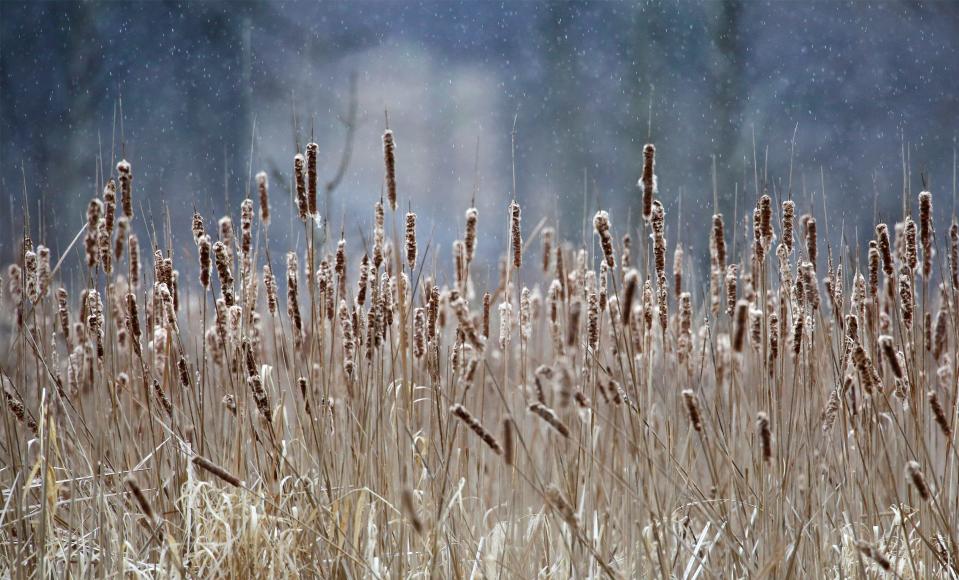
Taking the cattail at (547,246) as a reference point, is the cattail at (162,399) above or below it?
below

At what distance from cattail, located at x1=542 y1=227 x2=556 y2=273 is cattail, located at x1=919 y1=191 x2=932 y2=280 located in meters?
0.59

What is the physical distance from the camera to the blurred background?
5.95 meters

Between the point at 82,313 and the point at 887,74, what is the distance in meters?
6.76

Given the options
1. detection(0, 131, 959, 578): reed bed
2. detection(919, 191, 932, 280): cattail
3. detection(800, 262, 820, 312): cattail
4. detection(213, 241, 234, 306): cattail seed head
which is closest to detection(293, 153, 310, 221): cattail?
detection(0, 131, 959, 578): reed bed

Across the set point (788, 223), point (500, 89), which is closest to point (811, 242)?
point (788, 223)

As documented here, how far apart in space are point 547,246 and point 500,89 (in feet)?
16.0

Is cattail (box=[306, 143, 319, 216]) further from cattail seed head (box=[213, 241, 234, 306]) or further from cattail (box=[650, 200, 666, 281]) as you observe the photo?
cattail (box=[650, 200, 666, 281])

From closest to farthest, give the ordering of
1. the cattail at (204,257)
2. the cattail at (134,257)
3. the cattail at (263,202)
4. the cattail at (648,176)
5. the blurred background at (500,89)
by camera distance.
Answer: the cattail at (648,176) → the cattail at (204,257) → the cattail at (263,202) → the cattail at (134,257) → the blurred background at (500,89)

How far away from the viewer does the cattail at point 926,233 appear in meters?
1.19

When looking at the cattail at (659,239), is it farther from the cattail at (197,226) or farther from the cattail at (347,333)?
the cattail at (197,226)

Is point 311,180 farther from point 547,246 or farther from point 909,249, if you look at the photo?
point 909,249

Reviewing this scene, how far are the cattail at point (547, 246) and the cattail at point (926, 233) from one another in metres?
0.59

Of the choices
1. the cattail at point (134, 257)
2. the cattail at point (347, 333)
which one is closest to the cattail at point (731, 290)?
the cattail at point (347, 333)

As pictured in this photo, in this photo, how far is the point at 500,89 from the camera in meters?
6.23
